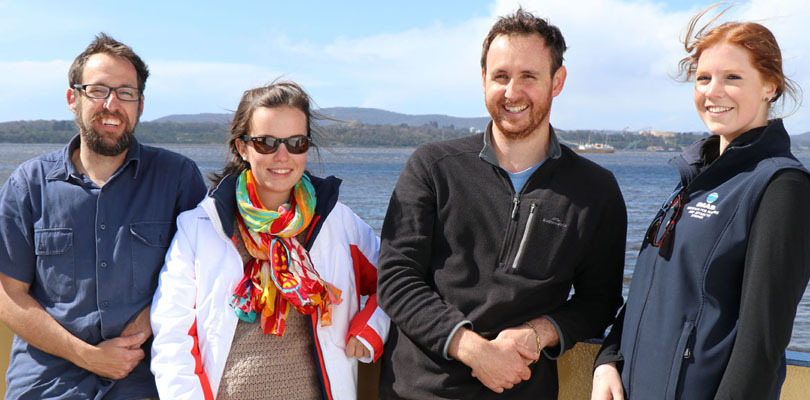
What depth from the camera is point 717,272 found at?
186cm

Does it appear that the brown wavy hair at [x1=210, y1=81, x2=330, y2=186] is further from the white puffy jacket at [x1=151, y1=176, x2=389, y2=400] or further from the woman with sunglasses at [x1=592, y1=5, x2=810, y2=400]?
the woman with sunglasses at [x1=592, y1=5, x2=810, y2=400]

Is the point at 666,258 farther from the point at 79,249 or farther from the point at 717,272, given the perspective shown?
the point at 79,249

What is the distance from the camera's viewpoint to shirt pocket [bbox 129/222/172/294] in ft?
8.43

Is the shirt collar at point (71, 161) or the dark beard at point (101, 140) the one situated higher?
the dark beard at point (101, 140)

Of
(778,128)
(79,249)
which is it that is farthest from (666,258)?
(79,249)

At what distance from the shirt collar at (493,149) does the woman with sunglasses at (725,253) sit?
1.49ft

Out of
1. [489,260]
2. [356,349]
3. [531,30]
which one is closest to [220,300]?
[356,349]

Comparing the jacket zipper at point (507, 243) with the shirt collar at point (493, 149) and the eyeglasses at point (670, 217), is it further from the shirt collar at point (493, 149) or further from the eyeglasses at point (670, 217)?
the eyeglasses at point (670, 217)

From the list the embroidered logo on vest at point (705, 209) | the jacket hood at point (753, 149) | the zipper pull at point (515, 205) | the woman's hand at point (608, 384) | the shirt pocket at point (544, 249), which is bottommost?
the woman's hand at point (608, 384)

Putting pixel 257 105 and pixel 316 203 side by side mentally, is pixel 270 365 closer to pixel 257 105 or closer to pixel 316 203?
pixel 316 203

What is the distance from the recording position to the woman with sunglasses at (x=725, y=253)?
5.76ft

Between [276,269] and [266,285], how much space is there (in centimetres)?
7

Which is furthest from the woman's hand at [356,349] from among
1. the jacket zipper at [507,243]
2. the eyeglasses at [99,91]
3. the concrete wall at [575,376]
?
the eyeglasses at [99,91]

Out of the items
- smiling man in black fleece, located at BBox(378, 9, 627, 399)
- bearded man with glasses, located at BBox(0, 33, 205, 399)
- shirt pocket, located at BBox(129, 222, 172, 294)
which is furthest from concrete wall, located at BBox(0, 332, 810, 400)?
shirt pocket, located at BBox(129, 222, 172, 294)
